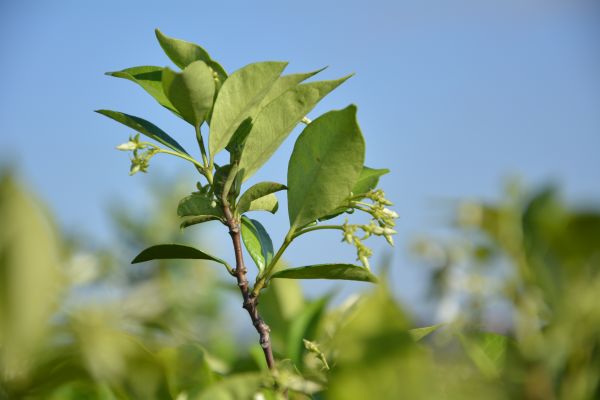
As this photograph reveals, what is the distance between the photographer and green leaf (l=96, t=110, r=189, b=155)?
1270 millimetres

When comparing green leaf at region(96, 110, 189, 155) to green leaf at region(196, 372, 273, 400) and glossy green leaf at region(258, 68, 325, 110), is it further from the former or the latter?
green leaf at region(196, 372, 273, 400)

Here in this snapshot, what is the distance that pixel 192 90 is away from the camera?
1.15 meters

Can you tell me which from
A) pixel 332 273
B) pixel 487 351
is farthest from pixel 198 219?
pixel 487 351

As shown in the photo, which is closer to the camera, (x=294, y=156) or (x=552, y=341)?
(x=552, y=341)

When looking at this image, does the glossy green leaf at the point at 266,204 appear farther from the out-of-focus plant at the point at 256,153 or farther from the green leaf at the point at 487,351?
the green leaf at the point at 487,351

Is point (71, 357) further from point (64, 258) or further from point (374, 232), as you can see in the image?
→ point (374, 232)

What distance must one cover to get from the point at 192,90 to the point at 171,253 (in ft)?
1.03

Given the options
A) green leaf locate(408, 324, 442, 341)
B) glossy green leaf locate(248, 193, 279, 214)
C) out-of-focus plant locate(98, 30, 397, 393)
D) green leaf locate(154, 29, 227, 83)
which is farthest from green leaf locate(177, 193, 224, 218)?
green leaf locate(408, 324, 442, 341)

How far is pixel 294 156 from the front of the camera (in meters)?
1.11

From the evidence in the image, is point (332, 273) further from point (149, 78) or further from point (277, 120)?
point (149, 78)

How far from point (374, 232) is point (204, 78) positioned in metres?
0.41

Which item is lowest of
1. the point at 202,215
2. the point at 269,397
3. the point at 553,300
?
the point at 269,397

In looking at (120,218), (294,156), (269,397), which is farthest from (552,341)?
(120,218)

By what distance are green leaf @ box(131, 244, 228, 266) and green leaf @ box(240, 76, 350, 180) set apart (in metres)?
0.16
